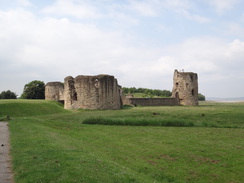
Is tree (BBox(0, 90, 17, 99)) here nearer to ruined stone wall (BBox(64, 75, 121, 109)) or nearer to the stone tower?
ruined stone wall (BBox(64, 75, 121, 109))

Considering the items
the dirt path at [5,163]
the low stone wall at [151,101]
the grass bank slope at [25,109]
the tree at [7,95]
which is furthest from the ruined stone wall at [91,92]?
the dirt path at [5,163]

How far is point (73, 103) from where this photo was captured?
36.5 m

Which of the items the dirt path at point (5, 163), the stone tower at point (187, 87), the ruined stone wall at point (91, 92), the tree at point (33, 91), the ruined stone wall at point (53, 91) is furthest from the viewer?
the tree at point (33, 91)

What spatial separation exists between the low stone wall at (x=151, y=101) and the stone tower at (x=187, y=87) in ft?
5.00

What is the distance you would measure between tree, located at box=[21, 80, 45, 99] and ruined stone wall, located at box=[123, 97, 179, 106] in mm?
24503

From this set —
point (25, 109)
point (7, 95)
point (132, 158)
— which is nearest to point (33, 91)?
point (7, 95)

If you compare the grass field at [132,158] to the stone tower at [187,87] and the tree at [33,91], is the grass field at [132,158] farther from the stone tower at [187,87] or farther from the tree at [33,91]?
the tree at [33,91]

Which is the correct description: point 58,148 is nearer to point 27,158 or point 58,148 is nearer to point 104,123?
point 27,158

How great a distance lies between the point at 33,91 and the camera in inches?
2331

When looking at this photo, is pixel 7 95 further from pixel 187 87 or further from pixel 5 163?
pixel 5 163

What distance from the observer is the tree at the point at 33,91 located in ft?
192

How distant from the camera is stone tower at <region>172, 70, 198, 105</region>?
156 ft

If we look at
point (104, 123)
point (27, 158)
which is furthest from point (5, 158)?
point (104, 123)

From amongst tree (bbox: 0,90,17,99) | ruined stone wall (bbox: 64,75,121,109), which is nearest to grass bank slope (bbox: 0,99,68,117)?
ruined stone wall (bbox: 64,75,121,109)
